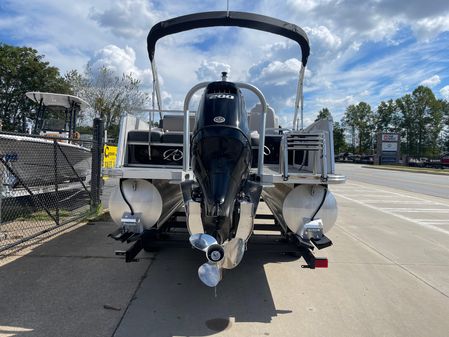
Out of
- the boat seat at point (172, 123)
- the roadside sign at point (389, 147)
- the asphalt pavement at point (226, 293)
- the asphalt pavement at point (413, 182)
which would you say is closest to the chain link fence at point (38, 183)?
the asphalt pavement at point (226, 293)

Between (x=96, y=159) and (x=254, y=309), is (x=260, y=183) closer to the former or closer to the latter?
(x=254, y=309)

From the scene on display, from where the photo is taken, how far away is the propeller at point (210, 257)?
8.96ft

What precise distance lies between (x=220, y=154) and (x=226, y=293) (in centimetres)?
170

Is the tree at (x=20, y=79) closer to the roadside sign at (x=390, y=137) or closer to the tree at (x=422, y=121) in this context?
the roadside sign at (x=390, y=137)

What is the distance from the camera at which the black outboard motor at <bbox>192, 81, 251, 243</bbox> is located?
3086 millimetres

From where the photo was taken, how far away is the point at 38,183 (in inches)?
298

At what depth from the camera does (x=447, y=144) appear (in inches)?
2864

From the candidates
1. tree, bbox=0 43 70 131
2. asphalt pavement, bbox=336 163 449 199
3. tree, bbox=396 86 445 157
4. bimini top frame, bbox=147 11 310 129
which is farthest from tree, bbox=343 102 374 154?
bimini top frame, bbox=147 11 310 129

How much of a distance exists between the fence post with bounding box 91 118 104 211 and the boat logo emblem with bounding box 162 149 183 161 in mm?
3354

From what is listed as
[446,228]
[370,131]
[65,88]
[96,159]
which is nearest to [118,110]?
[65,88]

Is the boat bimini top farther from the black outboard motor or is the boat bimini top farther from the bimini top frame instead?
the black outboard motor

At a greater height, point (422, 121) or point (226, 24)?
point (422, 121)

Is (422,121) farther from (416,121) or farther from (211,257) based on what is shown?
(211,257)

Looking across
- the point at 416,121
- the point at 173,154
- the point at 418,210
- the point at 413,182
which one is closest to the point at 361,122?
the point at 416,121
